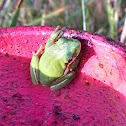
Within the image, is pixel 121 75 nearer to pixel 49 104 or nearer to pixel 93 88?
pixel 93 88

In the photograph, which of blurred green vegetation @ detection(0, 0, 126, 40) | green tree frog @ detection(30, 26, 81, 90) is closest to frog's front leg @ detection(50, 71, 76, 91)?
green tree frog @ detection(30, 26, 81, 90)

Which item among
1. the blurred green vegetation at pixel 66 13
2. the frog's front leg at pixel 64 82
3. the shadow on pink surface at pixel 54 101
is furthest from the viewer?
the blurred green vegetation at pixel 66 13

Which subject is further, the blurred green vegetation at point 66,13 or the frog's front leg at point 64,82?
the blurred green vegetation at point 66,13

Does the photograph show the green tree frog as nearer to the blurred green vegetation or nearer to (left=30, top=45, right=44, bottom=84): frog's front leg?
(left=30, top=45, right=44, bottom=84): frog's front leg

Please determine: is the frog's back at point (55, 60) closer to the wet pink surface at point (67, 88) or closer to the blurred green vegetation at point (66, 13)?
the wet pink surface at point (67, 88)

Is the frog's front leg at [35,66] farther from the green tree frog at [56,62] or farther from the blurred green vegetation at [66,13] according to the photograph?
the blurred green vegetation at [66,13]

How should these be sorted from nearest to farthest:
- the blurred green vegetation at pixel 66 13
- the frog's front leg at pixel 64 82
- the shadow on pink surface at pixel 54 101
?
the shadow on pink surface at pixel 54 101, the frog's front leg at pixel 64 82, the blurred green vegetation at pixel 66 13

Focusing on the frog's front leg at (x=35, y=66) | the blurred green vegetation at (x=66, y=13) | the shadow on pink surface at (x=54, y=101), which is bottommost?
the blurred green vegetation at (x=66, y=13)

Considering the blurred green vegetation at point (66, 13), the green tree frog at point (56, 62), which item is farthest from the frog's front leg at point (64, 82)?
the blurred green vegetation at point (66, 13)

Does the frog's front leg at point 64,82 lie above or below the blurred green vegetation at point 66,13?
above
